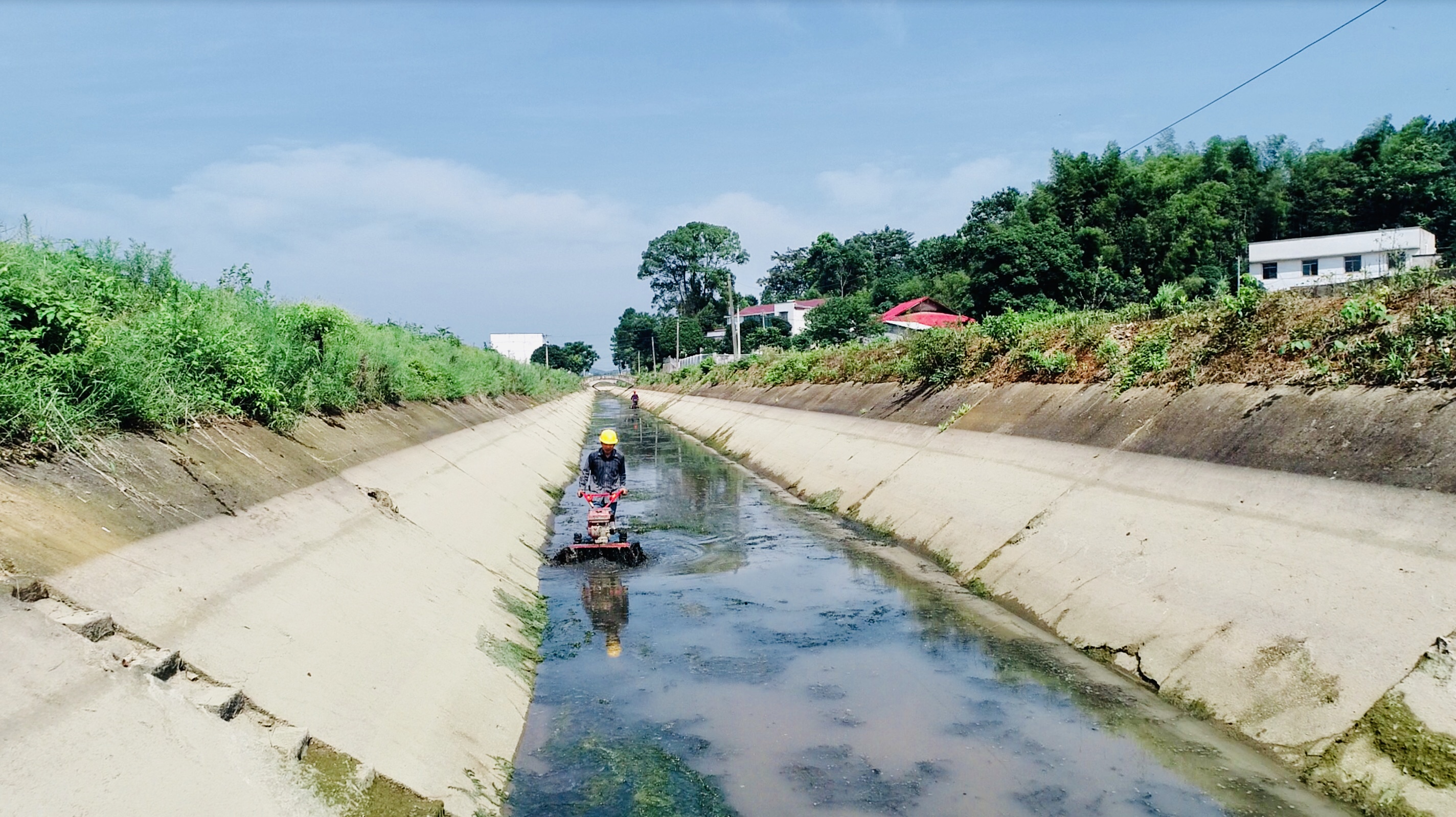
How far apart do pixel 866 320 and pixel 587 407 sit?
26.4 meters

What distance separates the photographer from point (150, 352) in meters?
8.31

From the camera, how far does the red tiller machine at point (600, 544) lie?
12.8m

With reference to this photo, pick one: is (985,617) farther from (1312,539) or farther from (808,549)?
(808,549)

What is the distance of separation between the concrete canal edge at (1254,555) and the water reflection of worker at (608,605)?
460 cm

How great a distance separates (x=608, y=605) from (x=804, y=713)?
417 centimetres

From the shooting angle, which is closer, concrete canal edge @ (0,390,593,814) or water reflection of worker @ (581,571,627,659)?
concrete canal edge @ (0,390,593,814)

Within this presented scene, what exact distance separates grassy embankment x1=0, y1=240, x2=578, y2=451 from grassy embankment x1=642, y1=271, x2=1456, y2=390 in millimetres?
11678

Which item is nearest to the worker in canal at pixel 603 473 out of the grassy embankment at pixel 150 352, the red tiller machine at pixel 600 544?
the red tiller machine at pixel 600 544

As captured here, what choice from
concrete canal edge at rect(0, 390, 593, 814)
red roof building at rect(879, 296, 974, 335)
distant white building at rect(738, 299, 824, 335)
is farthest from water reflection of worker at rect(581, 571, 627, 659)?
distant white building at rect(738, 299, 824, 335)

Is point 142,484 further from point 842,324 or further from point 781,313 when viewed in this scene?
point 781,313

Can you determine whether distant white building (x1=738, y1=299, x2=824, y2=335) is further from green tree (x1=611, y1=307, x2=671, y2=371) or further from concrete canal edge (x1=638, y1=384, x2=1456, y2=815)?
concrete canal edge (x1=638, y1=384, x2=1456, y2=815)

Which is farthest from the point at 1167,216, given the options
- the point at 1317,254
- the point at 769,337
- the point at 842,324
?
the point at 769,337

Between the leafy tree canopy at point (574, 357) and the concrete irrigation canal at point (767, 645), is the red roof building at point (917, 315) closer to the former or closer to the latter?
the concrete irrigation canal at point (767, 645)

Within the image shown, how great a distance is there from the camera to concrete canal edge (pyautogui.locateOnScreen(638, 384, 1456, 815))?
5621 millimetres
